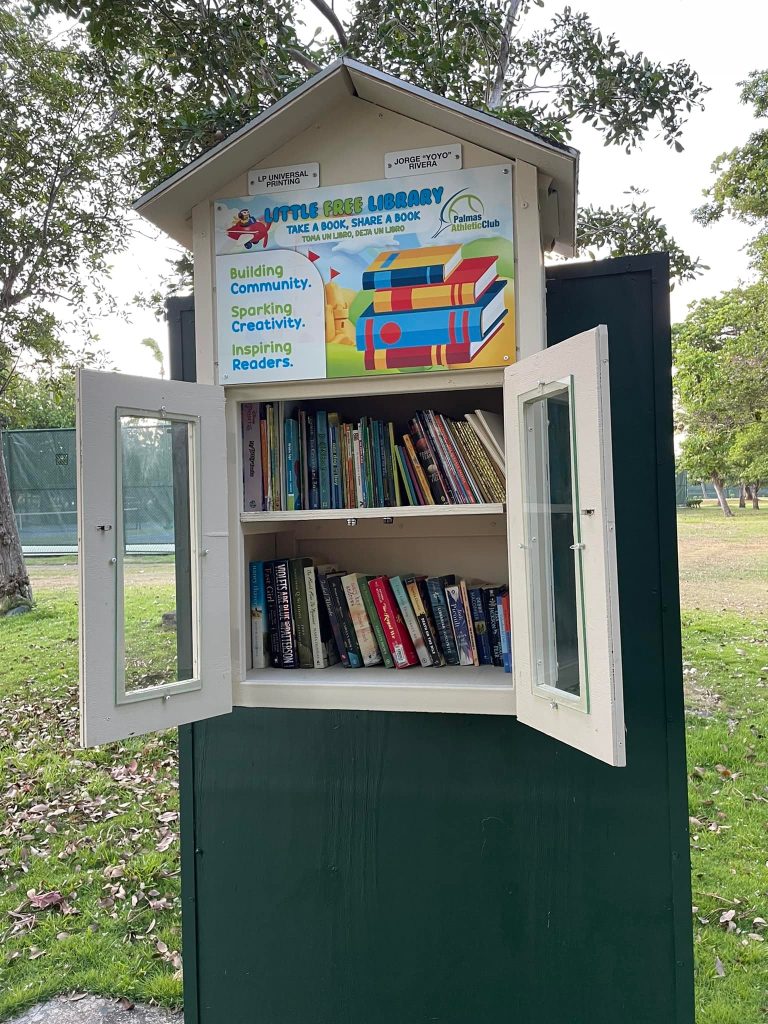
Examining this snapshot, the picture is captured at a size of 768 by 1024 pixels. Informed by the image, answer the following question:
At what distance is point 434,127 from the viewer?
1978 millimetres

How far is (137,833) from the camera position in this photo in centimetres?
459

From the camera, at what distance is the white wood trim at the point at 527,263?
6.21 ft

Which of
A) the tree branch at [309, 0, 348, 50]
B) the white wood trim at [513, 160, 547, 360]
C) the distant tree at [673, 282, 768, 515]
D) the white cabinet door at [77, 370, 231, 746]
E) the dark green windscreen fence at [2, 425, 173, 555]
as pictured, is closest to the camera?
the white cabinet door at [77, 370, 231, 746]

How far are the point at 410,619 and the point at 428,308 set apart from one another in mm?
861

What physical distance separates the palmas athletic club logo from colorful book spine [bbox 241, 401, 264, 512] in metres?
0.70

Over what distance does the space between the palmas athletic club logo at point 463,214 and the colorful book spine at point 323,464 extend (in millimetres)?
621

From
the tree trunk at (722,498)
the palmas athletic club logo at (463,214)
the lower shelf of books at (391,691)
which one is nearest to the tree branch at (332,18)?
the palmas athletic club logo at (463,214)

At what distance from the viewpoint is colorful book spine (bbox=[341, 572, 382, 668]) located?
7.36 ft

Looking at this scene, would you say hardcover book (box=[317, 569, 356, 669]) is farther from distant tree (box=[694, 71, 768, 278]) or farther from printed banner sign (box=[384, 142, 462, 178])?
distant tree (box=[694, 71, 768, 278])

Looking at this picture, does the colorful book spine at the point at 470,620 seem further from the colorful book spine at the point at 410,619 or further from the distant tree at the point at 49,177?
the distant tree at the point at 49,177

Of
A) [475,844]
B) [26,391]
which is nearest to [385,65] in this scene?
[475,844]

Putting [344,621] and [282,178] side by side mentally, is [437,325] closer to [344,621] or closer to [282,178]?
[282,178]

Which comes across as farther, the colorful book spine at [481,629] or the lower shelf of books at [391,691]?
the colorful book spine at [481,629]

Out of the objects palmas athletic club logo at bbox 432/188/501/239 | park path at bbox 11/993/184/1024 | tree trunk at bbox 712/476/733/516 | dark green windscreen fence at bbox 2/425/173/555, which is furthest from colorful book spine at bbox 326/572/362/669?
tree trunk at bbox 712/476/733/516
